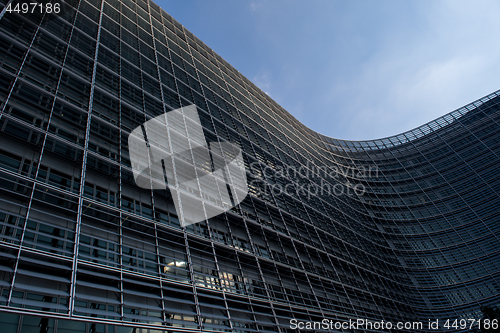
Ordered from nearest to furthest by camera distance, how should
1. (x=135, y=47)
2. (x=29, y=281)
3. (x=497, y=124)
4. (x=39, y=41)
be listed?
(x=29, y=281) < (x=39, y=41) < (x=135, y=47) < (x=497, y=124)

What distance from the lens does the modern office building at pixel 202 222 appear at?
751 centimetres

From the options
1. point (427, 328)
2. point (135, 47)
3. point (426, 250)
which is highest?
point (135, 47)

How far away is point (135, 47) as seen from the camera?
16922 millimetres

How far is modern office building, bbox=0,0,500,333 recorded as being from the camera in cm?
751

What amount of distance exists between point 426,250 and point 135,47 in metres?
30.5

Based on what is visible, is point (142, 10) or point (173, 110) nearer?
point (173, 110)

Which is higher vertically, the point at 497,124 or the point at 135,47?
the point at 135,47

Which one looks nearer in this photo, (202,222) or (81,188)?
(81,188)

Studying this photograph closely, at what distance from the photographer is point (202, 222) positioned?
11.6 meters

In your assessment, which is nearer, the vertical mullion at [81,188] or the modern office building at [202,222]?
the vertical mullion at [81,188]

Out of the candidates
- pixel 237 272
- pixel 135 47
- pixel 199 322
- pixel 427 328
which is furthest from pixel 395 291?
pixel 135 47

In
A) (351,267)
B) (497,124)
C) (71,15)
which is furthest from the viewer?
(497,124)

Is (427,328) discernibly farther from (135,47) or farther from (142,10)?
(142,10)

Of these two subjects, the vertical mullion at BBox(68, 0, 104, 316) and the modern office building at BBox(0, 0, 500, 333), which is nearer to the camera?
the vertical mullion at BBox(68, 0, 104, 316)
